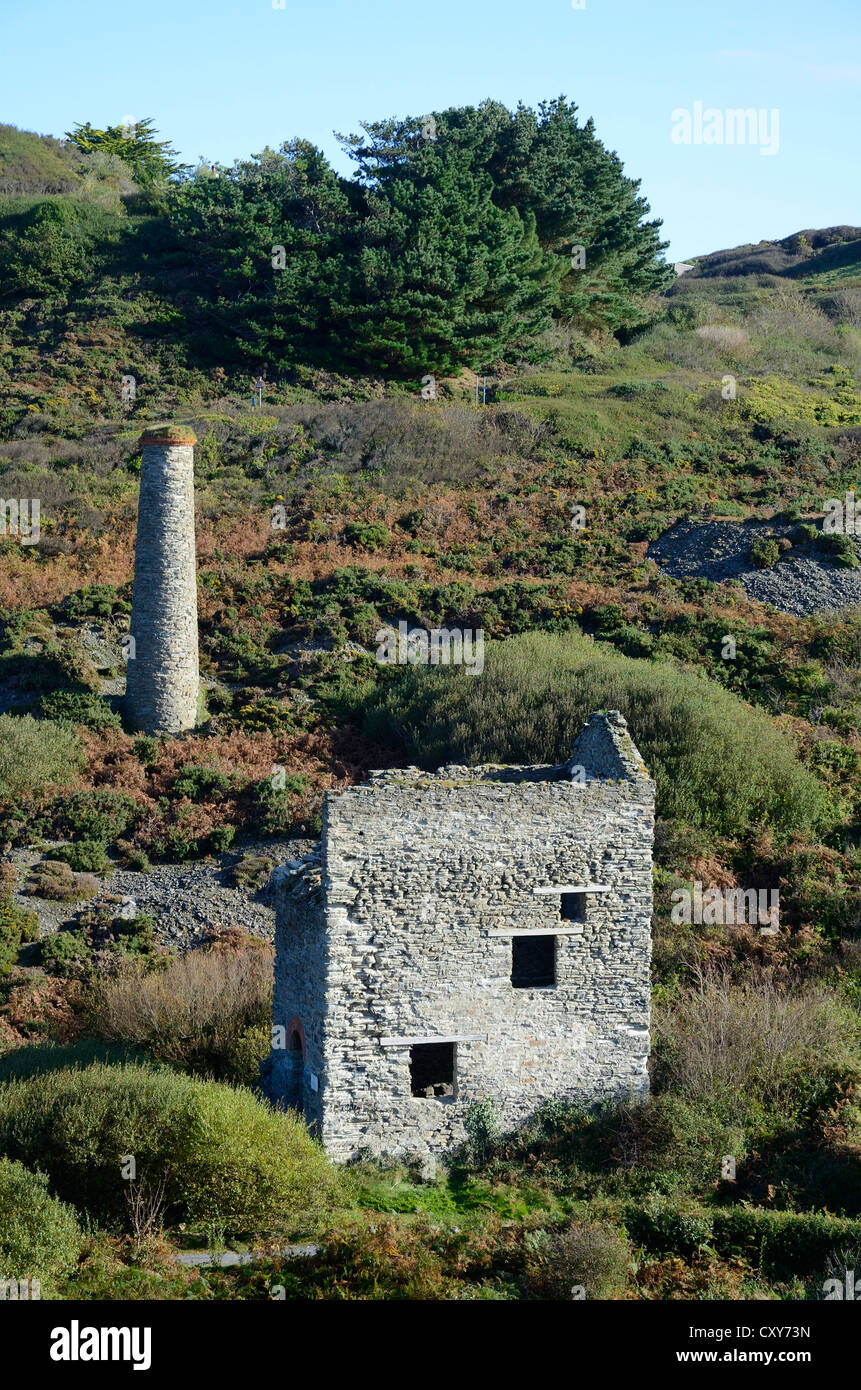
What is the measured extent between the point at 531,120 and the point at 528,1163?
58550 millimetres

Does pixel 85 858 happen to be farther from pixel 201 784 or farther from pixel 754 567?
pixel 754 567

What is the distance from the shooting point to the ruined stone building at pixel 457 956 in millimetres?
17359

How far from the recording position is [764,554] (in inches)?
1724

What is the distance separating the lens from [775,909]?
2675 cm

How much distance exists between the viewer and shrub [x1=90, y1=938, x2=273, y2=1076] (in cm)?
2117

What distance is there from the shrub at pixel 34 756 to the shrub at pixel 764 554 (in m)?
21.7

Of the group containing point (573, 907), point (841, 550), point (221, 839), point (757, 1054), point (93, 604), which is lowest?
point (757, 1054)

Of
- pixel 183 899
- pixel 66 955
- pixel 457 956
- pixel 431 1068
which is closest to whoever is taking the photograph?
pixel 457 956

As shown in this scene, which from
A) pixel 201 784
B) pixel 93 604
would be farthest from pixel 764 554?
pixel 201 784

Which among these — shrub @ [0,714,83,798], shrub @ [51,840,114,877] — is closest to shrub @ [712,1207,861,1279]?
shrub @ [51,840,114,877]

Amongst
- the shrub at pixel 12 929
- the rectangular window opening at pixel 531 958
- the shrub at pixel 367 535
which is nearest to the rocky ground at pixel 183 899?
the shrub at pixel 12 929

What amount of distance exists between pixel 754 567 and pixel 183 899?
2306 centimetres

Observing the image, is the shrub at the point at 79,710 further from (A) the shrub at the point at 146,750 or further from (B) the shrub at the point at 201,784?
(B) the shrub at the point at 201,784

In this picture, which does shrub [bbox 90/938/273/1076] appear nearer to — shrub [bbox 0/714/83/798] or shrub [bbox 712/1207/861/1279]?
shrub [bbox 712/1207/861/1279]
